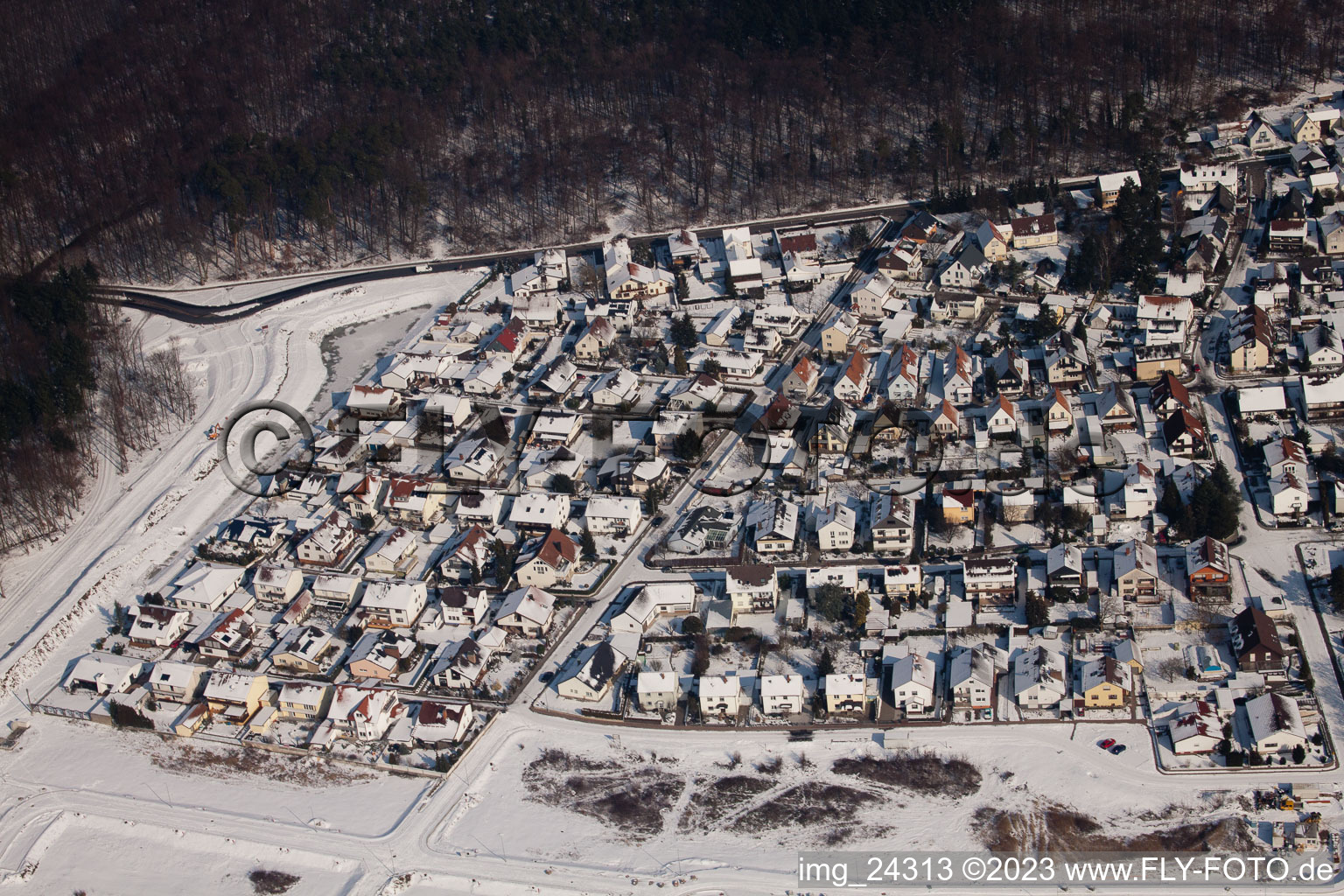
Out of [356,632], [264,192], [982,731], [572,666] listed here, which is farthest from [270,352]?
[982,731]

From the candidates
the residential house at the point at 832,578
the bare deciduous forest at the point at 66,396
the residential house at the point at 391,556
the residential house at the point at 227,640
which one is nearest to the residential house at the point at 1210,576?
the residential house at the point at 832,578

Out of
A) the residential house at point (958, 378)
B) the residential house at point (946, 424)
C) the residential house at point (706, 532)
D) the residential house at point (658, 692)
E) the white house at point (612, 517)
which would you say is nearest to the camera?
the residential house at point (658, 692)

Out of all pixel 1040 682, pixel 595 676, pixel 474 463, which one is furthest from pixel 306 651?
pixel 1040 682

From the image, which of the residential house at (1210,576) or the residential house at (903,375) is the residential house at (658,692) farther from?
the residential house at (903,375)

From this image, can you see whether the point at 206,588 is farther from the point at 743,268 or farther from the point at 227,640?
the point at 743,268

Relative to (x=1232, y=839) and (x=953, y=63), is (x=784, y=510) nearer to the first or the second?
(x=1232, y=839)

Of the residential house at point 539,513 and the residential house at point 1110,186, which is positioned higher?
the residential house at point 1110,186
